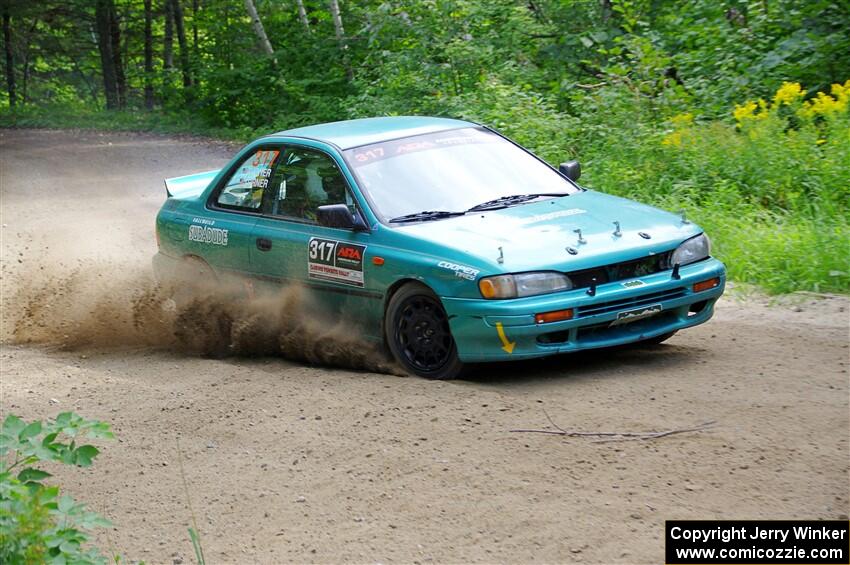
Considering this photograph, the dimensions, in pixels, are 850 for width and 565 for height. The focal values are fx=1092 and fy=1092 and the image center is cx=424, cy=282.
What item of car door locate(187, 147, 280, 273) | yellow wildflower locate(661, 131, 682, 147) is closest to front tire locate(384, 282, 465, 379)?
car door locate(187, 147, 280, 273)

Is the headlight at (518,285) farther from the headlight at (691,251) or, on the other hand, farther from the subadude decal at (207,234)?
the subadude decal at (207,234)

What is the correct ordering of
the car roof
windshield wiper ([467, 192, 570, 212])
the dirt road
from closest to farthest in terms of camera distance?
the dirt road, windshield wiper ([467, 192, 570, 212]), the car roof

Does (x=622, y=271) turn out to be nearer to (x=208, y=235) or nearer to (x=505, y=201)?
(x=505, y=201)

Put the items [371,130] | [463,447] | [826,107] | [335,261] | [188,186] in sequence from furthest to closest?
[826,107]
[188,186]
[371,130]
[335,261]
[463,447]

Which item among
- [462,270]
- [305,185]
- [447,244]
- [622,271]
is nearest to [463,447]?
[462,270]

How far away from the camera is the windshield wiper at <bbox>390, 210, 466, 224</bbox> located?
708 cm

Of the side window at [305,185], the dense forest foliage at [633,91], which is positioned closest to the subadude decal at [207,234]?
the side window at [305,185]

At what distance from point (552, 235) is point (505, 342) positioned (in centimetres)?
79

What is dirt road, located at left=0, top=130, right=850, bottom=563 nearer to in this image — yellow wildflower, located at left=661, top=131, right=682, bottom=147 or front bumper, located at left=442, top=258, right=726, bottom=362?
front bumper, located at left=442, top=258, right=726, bottom=362

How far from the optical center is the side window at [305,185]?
7504mm

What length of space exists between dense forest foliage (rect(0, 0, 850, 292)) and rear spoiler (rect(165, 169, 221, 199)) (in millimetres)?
4200

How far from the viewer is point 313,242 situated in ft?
24.5

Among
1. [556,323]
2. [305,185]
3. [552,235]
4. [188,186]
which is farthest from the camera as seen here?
[188,186]

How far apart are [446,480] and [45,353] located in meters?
5.11
